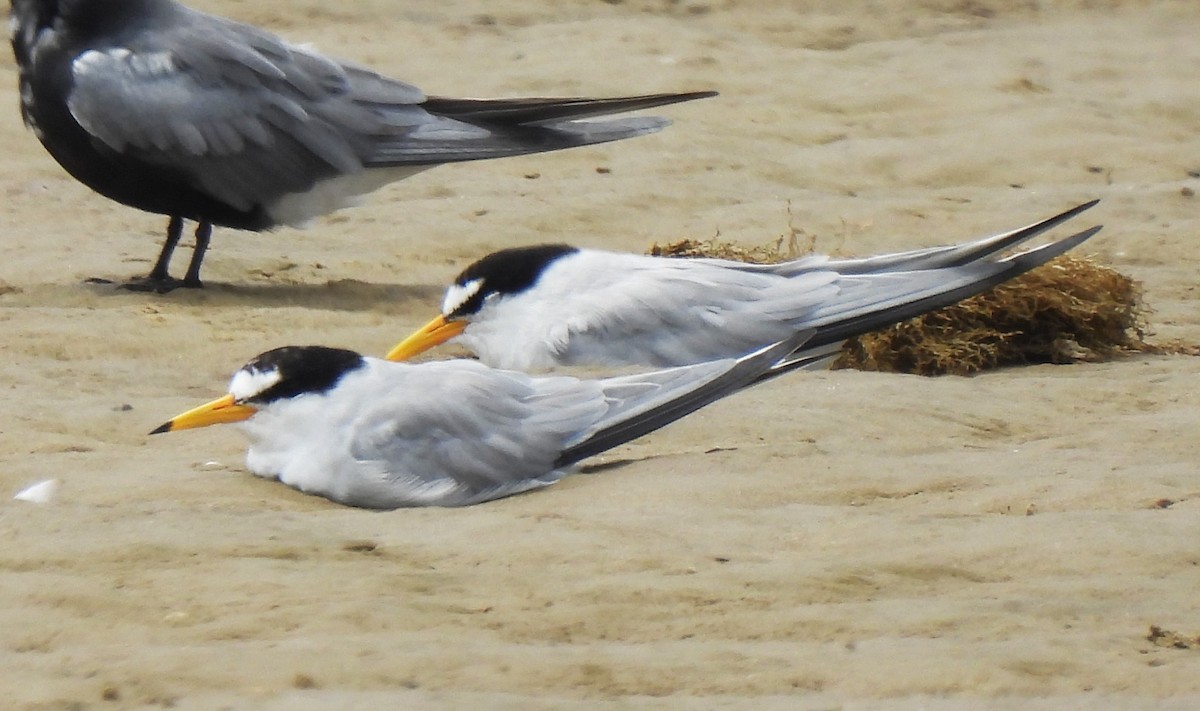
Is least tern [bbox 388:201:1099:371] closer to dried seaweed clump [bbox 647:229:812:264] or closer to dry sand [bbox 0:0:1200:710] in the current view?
dry sand [bbox 0:0:1200:710]

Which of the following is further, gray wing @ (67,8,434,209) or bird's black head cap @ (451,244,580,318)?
gray wing @ (67,8,434,209)

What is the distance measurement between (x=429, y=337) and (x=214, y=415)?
1.18 metres

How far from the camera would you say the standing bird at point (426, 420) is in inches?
159

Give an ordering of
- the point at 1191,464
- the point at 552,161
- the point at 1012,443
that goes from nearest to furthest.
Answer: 1. the point at 1191,464
2. the point at 1012,443
3. the point at 552,161

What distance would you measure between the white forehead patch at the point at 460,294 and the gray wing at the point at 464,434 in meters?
0.99

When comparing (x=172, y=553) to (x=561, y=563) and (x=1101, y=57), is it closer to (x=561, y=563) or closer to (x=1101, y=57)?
(x=561, y=563)

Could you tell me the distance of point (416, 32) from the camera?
9.76m

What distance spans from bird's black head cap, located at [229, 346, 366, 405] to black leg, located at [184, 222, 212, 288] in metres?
2.10

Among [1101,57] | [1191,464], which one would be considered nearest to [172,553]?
[1191,464]

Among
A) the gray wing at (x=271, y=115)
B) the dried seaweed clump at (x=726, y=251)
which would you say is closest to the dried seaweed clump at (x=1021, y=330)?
the dried seaweed clump at (x=726, y=251)

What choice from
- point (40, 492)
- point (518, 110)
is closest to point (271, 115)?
point (518, 110)

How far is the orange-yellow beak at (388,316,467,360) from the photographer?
17.4ft

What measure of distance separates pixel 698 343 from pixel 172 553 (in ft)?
6.73

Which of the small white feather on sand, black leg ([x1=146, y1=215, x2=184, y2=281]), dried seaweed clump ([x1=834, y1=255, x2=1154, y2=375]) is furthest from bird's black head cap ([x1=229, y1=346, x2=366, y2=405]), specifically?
black leg ([x1=146, y1=215, x2=184, y2=281])
